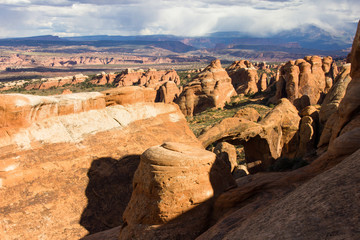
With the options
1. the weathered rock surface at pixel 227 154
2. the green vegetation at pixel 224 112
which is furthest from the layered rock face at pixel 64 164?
the green vegetation at pixel 224 112

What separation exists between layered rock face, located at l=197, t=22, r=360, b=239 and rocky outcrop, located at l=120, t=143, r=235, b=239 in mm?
837

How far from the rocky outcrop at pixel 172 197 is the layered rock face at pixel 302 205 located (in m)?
0.84

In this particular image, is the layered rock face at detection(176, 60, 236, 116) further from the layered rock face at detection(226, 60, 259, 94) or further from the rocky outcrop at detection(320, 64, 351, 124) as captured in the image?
the rocky outcrop at detection(320, 64, 351, 124)

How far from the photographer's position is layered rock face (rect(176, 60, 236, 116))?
56625 mm

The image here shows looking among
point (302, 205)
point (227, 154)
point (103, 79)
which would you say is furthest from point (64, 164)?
point (103, 79)

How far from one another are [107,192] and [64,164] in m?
2.69

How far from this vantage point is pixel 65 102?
51.3ft

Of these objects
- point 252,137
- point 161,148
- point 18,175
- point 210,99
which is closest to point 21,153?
point 18,175

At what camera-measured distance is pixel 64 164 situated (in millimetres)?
14477

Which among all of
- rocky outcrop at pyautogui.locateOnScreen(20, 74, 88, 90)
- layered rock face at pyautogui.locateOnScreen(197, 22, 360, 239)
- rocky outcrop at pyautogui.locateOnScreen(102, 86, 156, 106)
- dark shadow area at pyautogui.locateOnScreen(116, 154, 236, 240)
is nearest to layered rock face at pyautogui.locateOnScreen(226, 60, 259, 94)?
rocky outcrop at pyautogui.locateOnScreen(102, 86, 156, 106)

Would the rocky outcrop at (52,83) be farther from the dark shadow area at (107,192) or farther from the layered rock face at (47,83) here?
the dark shadow area at (107,192)

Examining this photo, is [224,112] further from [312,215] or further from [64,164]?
[312,215]

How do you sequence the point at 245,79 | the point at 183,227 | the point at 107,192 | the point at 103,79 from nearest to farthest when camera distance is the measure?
1. the point at 183,227
2. the point at 107,192
3. the point at 245,79
4. the point at 103,79

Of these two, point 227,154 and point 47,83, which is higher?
point 227,154
